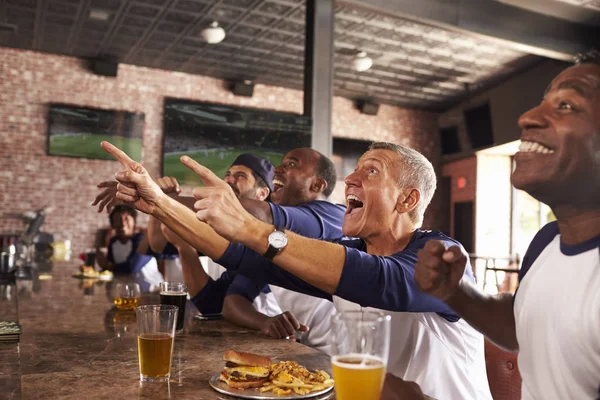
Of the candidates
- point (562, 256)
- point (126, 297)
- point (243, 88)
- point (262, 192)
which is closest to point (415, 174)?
point (562, 256)

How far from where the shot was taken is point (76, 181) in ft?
23.1

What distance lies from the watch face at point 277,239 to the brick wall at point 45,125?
21.0ft

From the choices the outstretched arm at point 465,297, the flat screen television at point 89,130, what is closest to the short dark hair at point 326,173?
the outstretched arm at point 465,297

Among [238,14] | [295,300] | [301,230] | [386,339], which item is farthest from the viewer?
[238,14]

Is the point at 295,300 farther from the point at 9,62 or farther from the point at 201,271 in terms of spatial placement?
the point at 9,62

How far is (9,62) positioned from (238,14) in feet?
10.2

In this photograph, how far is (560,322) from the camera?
0.92 meters

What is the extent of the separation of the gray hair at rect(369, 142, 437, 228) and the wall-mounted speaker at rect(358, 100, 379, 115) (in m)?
7.34

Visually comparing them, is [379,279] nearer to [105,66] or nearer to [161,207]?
[161,207]

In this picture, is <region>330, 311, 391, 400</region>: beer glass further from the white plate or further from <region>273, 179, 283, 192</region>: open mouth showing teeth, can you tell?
<region>273, 179, 283, 192</region>: open mouth showing teeth

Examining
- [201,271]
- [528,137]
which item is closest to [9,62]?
[201,271]

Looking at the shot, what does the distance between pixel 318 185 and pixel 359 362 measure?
6.31 feet

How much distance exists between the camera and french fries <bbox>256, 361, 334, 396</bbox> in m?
1.19

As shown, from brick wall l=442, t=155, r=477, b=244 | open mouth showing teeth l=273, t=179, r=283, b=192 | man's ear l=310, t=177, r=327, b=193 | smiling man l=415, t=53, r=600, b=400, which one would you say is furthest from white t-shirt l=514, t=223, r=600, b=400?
brick wall l=442, t=155, r=477, b=244
